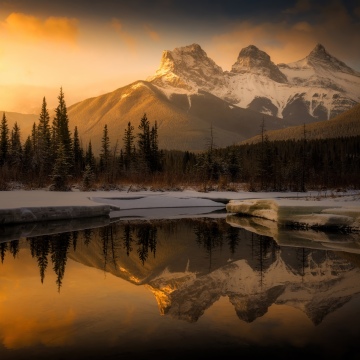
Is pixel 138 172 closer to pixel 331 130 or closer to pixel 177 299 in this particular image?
pixel 177 299

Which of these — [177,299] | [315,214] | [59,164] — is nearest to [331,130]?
[59,164]

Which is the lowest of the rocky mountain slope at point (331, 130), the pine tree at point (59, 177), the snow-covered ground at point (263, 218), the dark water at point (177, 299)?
the dark water at point (177, 299)

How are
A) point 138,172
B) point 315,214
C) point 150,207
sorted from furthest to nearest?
point 138,172, point 150,207, point 315,214

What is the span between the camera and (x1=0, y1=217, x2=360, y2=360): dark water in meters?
5.03

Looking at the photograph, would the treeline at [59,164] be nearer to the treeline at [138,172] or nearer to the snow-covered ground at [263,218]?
the treeline at [138,172]

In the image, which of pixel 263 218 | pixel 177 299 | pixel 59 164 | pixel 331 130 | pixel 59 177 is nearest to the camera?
pixel 177 299

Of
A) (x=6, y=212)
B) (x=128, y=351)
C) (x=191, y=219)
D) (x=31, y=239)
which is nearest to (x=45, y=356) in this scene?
(x=128, y=351)

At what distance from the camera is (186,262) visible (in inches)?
390

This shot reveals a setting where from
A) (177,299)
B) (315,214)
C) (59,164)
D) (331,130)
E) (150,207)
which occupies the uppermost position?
(331,130)

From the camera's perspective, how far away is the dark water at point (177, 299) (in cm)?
503

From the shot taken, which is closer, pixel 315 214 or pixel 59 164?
pixel 315 214

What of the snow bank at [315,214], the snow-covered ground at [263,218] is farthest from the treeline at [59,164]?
the snow bank at [315,214]

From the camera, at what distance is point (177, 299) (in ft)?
22.6

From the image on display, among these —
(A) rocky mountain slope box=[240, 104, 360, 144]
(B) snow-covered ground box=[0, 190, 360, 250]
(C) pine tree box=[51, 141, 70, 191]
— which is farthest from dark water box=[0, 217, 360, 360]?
(A) rocky mountain slope box=[240, 104, 360, 144]
